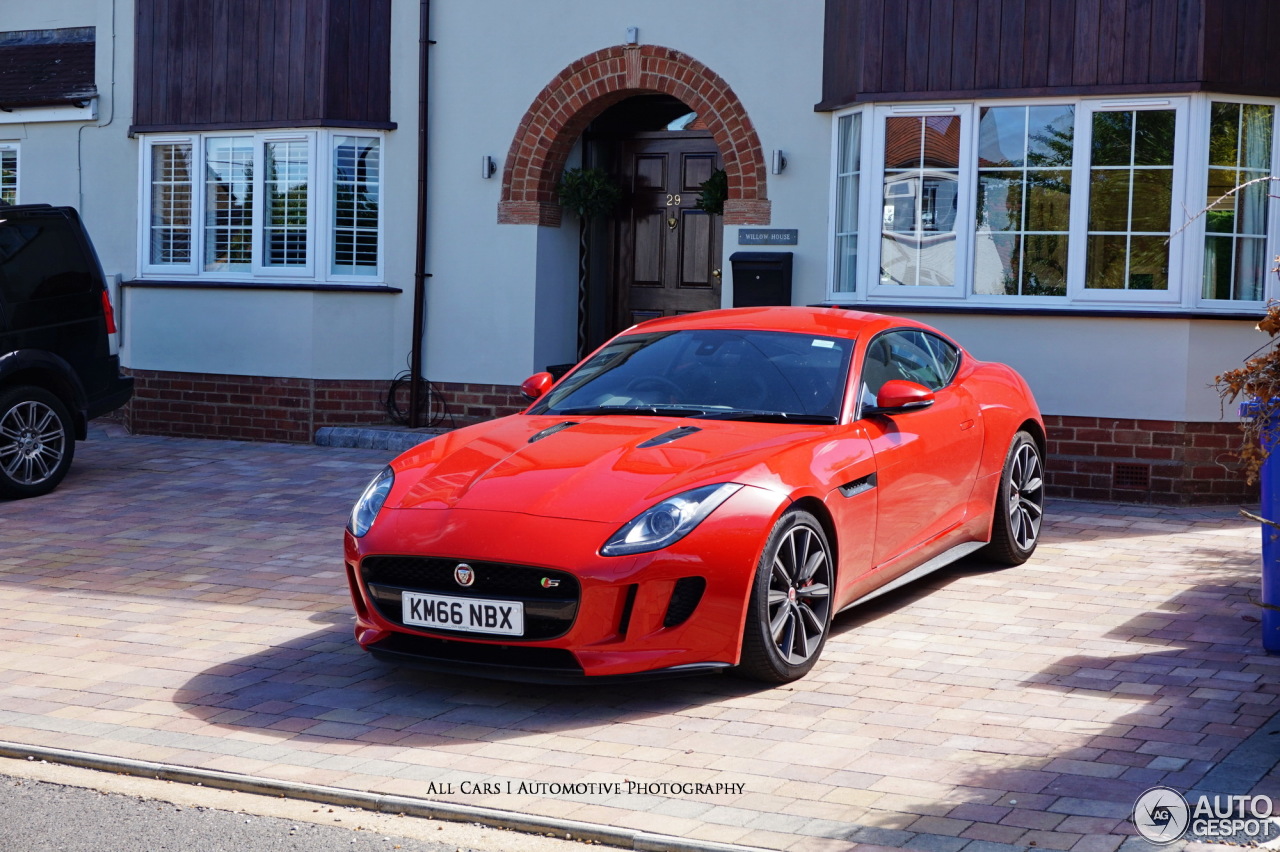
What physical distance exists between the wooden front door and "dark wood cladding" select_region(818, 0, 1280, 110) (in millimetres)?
2464

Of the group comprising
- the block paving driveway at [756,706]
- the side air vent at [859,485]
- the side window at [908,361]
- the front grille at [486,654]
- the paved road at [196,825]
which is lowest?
the paved road at [196,825]

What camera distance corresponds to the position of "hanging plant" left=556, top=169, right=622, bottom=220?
45.0 feet

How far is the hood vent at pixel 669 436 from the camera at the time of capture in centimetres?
602

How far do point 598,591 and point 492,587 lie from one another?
42 centimetres

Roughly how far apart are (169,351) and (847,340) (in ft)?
31.4

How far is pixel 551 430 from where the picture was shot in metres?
6.42

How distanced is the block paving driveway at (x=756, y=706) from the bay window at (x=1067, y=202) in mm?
3143

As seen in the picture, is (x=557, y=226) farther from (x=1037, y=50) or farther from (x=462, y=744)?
(x=462, y=744)

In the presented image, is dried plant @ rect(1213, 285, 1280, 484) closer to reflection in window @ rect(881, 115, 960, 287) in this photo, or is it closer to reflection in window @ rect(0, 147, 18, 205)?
reflection in window @ rect(881, 115, 960, 287)

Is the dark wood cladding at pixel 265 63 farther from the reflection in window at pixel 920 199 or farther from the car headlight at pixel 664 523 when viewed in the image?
the car headlight at pixel 664 523

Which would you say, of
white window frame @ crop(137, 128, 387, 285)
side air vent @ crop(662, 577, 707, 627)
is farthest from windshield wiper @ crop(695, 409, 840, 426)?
white window frame @ crop(137, 128, 387, 285)

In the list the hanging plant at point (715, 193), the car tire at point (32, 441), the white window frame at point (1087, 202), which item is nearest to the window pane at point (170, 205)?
the car tire at point (32, 441)

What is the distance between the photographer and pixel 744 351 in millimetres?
6902

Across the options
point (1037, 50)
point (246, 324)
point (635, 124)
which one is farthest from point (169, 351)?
point (1037, 50)
